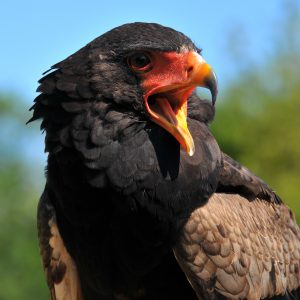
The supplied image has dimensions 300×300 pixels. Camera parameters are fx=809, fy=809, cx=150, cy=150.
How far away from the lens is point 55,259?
7211mm

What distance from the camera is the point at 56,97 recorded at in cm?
631

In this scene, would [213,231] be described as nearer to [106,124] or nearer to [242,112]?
[106,124]

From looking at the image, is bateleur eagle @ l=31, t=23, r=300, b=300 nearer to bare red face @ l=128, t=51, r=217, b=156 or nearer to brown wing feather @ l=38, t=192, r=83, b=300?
bare red face @ l=128, t=51, r=217, b=156

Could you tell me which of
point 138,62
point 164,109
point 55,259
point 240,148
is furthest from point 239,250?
point 240,148

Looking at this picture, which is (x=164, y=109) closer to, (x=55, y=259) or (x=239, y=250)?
(x=239, y=250)

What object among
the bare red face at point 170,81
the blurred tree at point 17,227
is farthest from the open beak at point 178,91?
the blurred tree at point 17,227

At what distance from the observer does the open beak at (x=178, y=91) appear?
6098mm

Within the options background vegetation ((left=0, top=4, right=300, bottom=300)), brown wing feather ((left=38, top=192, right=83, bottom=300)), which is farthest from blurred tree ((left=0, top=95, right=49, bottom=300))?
brown wing feather ((left=38, top=192, right=83, bottom=300))

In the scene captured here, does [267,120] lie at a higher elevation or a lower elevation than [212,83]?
higher

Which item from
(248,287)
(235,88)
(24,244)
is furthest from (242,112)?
(248,287)

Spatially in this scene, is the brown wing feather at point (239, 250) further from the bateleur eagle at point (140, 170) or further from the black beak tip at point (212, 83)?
the black beak tip at point (212, 83)

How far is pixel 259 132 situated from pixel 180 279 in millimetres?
29324

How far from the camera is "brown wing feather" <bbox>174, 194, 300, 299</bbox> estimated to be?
6.55 m

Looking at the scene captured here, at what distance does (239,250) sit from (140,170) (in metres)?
1.32
